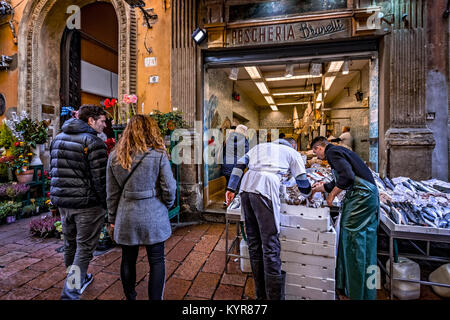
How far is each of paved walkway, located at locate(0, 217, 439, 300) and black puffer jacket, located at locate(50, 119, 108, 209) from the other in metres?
1.09

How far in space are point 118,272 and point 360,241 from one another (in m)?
2.84

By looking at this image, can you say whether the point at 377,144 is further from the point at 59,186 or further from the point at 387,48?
the point at 59,186

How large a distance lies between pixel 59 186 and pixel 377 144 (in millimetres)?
4955

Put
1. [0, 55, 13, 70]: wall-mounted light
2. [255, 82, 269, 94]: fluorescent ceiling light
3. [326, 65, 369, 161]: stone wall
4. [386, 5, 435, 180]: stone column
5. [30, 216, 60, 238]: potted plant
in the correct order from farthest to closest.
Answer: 1. [255, 82, 269, 94]: fluorescent ceiling light
2. [326, 65, 369, 161]: stone wall
3. [0, 55, 13, 70]: wall-mounted light
4. [30, 216, 60, 238]: potted plant
5. [386, 5, 435, 180]: stone column

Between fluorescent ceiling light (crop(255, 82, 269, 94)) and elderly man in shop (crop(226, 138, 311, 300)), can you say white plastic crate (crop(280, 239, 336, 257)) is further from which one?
fluorescent ceiling light (crop(255, 82, 269, 94))

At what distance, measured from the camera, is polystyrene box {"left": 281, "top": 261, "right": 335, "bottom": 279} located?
7.47 feet

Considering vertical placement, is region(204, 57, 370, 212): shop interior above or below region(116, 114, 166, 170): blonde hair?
above

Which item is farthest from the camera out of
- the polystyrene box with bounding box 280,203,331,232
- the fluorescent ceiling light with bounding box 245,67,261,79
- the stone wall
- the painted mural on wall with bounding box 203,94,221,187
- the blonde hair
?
the stone wall

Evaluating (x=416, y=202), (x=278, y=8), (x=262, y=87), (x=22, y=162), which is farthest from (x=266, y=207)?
(x=262, y=87)

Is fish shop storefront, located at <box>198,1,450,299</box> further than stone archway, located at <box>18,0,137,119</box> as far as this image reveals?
No

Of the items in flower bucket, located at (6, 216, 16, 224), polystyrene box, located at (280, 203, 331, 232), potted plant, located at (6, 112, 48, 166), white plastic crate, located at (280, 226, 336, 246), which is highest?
potted plant, located at (6, 112, 48, 166)

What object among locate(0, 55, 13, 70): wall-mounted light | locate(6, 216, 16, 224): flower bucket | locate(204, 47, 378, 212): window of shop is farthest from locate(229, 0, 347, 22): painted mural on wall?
locate(6, 216, 16, 224): flower bucket

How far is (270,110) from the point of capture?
48.3ft
